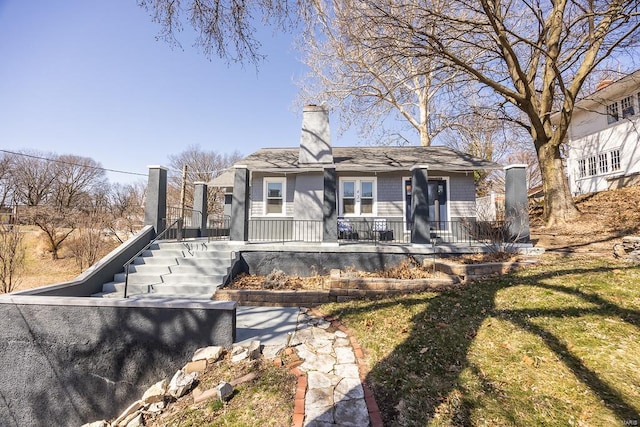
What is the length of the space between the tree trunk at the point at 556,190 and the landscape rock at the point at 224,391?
12.3m

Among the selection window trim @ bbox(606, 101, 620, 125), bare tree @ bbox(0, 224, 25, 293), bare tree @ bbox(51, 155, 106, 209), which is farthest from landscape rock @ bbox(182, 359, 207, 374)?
bare tree @ bbox(51, 155, 106, 209)

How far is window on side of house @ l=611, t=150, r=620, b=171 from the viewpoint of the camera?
14.8 m

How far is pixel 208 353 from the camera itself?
3930 millimetres

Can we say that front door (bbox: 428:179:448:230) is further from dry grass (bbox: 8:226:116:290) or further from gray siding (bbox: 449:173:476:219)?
dry grass (bbox: 8:226:116:290)

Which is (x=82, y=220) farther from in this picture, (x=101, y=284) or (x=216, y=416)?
(x=216, y=416)

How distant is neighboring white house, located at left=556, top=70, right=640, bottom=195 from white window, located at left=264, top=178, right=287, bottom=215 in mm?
13937

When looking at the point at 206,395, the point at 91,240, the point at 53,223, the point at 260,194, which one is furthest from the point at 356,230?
the point at 53,223

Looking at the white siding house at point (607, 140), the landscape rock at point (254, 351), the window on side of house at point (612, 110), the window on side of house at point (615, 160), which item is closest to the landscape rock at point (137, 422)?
the landscape rock at point (254, 351)

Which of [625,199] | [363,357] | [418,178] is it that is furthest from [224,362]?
[625,199]

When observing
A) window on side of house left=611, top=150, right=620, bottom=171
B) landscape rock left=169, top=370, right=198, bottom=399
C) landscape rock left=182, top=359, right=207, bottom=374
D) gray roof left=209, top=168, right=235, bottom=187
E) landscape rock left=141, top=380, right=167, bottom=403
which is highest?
window on side of house left=611, top=150, right=620, bottom=171

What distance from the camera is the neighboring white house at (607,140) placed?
45.4ft

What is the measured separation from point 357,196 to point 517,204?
553cm

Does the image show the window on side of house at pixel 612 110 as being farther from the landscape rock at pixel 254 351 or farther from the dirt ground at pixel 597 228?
the landscape rock at pixel 254 351

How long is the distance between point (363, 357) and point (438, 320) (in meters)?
1.58
